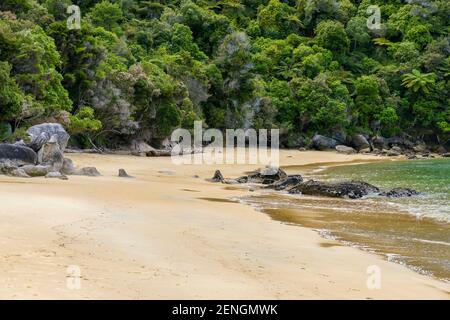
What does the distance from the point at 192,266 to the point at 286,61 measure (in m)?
65.1

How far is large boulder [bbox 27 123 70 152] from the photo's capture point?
2291 cm

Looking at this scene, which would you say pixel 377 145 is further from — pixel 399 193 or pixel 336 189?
pixel 336 189

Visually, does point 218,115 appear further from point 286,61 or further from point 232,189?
point 232,189

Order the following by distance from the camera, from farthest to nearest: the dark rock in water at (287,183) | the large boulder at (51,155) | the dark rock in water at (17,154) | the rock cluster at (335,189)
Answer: the dark rock in water at (287,183) → the large boulder at (51,155) → the rock cluster at (335,189) → the dark rock in water at (17,154)

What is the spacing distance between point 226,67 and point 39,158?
3683 cm

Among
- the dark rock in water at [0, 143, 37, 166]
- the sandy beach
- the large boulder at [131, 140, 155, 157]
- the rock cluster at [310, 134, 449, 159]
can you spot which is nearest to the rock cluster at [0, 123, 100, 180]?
the dark rock in water at [0, 143, 37, 166]

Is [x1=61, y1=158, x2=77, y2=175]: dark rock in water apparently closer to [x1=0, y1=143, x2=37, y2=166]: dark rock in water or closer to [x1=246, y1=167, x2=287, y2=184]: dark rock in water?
[x1=0, y1=143, x2=37, y2=166]: dark rock in water

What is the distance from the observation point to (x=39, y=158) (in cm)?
2177

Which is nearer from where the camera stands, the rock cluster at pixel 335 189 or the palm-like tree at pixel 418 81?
the rock cluster at pixel 335 189

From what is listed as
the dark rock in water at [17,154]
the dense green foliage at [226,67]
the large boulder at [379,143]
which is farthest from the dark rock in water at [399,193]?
the large boulder at [379,143]

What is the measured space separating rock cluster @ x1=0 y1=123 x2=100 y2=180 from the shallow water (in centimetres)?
763

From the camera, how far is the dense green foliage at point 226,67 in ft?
105

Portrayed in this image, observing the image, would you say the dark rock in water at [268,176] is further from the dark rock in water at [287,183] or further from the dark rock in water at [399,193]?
the dark rock in water at [399,193]
